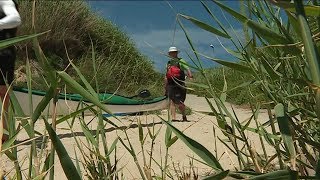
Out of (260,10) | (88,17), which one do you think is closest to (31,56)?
(88,17)

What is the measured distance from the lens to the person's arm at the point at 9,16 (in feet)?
7.38

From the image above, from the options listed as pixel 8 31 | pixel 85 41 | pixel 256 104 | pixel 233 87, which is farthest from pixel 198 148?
pixel 85 41

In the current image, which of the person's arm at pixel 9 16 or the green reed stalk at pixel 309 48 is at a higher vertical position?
the person's arm at pixel 9 16

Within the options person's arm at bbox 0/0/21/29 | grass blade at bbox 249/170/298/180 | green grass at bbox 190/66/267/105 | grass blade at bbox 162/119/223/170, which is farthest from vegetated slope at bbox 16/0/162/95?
grass blade at bbox 249/170/298/180

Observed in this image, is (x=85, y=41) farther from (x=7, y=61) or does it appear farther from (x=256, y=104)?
(x=256, y=104)

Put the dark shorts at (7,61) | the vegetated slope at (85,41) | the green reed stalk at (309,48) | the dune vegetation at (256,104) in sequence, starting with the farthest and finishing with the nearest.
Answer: the vegetated slope at (85,41), the dark shorts at (7,61), the dune vegetation at (256,104), the green reed stalk at (309,48)

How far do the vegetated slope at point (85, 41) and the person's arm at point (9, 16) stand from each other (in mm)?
4251

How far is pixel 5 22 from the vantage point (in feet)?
7.38

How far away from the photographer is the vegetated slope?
7.28 m

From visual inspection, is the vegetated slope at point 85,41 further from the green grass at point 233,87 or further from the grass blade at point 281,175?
the grass blade at point 281,175

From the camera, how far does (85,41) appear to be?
831 cm

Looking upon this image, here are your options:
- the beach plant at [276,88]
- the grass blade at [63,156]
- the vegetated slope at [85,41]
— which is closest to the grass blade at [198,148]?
the beach plant at [276,88]

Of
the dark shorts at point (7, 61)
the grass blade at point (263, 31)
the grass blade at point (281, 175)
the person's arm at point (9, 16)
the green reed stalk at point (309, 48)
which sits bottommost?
the grass blade at point (281, 175)

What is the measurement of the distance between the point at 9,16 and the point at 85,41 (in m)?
6.02
